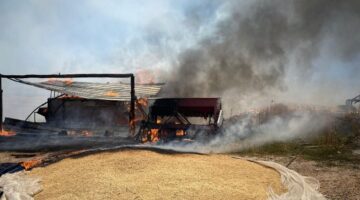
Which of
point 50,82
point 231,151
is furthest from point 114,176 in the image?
point 50,82

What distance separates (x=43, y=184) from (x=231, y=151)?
25.6 feet

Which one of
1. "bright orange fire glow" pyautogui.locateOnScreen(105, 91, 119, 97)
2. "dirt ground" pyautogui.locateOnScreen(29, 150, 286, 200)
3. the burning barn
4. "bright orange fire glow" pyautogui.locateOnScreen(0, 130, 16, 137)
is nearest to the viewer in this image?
"dirt ground" pyautogui.locateOnScreen(29, 150, 286, 200)

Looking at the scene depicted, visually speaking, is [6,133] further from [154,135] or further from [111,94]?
[154,135]

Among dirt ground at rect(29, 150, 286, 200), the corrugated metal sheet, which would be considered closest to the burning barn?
the corrugated metal sheet

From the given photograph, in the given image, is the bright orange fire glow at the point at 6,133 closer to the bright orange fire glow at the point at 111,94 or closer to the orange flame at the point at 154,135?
the bright orange fire glow at the point at 111,94

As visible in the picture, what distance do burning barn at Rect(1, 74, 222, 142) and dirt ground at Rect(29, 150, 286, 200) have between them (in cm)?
621

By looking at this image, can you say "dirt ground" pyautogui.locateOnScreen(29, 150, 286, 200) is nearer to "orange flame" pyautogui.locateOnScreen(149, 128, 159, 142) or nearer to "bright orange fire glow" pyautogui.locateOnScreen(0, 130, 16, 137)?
"orange flame" pyautogui.locateOnScreen(149, 128, 159, 142)

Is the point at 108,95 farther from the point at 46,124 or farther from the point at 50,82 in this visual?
the point at 46,124

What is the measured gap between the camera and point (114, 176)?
5695 mm

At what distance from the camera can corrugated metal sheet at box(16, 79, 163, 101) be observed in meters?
15.4

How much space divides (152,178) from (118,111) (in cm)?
1263

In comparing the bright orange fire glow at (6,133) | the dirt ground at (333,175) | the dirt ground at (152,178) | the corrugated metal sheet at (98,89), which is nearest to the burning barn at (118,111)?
the corrugated metal sheet at (98,89)

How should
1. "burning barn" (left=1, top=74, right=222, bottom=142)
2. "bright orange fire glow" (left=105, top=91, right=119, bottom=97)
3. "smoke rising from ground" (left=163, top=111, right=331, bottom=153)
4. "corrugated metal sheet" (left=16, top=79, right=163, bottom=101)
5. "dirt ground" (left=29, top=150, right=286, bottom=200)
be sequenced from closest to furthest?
1. "dirt ground" (left=29, top=150, right=286, bottom=200)
2. "smoke rising from ground" (left=163, top=111, right=331, bottom=153)
3. "burning barn" (left=1, top=74, right=222, bottom=142)
4. "corrugated metal sheet" (left=16, top=79, right=163, bottom=101)
5. "bright orange fire glow" (left=105, top=91, right=119, bottom=97)

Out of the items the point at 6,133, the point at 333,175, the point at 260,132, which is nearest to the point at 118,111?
the point at 6,133
